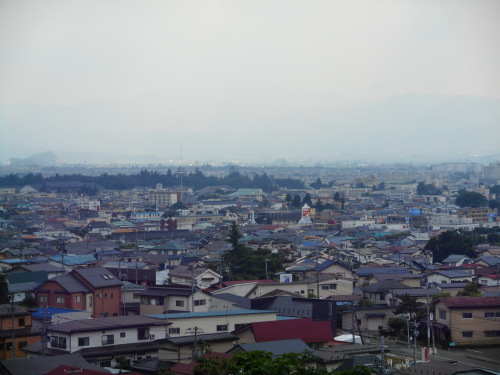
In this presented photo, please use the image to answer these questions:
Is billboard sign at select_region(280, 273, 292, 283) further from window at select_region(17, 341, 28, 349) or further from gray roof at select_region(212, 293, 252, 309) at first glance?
window at select_region(17, 341, 28, 349)

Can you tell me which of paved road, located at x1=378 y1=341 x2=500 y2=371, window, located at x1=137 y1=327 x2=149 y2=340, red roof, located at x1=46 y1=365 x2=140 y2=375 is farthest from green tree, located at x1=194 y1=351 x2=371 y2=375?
paved road, located at x1=378 y1=341 x2=500 y2=371

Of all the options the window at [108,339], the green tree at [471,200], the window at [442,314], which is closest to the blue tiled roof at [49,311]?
the window at [108,339]

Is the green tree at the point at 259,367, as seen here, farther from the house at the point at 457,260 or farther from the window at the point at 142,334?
the house at the point at 457,260

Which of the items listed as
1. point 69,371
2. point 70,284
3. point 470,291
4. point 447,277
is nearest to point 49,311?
point 70,284

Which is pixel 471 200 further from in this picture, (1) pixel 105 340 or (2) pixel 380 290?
(1) pixel 105 340

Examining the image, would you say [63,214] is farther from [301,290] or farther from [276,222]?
[301,290]

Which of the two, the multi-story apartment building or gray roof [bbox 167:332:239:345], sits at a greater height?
gray roof [bbox 167:332:239:345]
